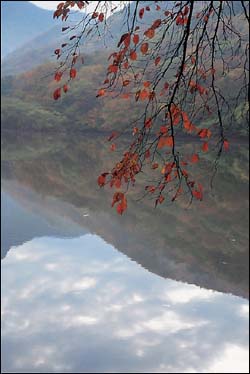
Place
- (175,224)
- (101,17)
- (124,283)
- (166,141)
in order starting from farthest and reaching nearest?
(175,224) < (124,283) < (101,17) < (166,141)

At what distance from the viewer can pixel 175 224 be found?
19719 mm

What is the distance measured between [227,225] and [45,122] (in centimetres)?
4239

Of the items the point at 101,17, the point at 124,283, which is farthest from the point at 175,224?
the point at 101,17

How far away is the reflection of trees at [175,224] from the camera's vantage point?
49.0 ft

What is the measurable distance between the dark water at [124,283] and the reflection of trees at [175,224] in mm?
51

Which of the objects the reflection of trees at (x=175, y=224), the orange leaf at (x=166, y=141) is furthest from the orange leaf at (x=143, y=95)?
the reflection of trees at (x=175, y=224)

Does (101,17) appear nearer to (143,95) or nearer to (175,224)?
(143,95)

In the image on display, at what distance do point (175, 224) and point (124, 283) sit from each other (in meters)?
6.28

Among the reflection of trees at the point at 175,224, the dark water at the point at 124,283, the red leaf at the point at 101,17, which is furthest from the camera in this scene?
the reflection of trees at the point at 175,224

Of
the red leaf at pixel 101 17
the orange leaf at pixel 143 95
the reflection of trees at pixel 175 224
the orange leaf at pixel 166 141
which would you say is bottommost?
the orange leaf at pixel 166 141

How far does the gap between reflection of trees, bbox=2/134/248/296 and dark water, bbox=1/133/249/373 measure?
0.17ft

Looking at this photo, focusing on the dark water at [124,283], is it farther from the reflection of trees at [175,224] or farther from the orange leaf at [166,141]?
the orange leaf at [166,141]

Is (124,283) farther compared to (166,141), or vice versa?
(124,283)

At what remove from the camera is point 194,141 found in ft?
147
